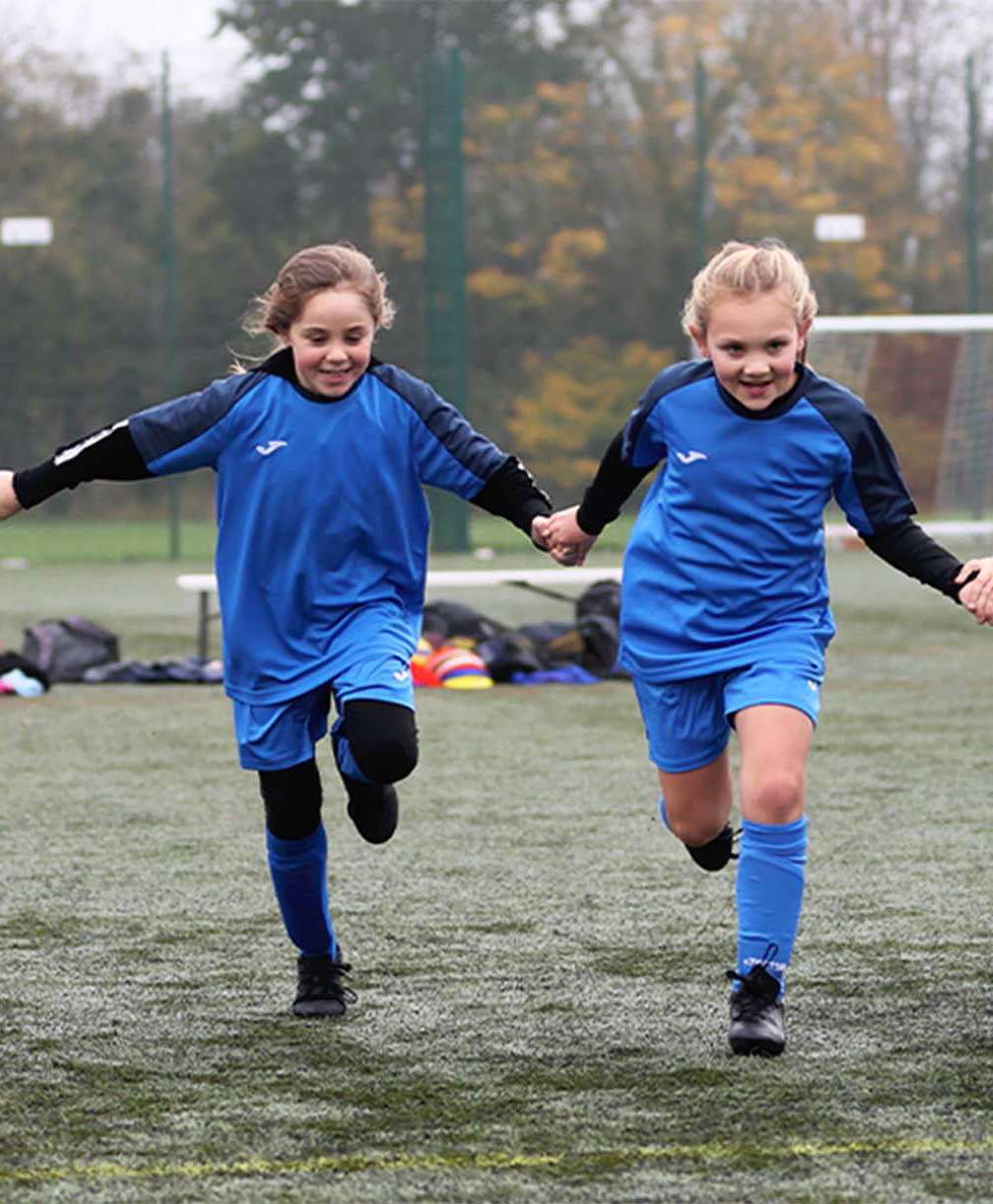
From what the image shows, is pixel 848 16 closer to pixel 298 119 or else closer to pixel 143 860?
pixel 298 119

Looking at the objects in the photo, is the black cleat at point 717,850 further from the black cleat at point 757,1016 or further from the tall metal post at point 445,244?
the tall metal post at point 445,244

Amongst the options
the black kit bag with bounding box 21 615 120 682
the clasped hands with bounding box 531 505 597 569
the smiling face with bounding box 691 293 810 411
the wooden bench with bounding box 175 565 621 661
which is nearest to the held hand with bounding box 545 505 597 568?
the clasped hands with bounding box 531 505 597 569

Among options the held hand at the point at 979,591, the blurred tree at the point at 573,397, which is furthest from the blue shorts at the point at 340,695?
the blurred tree at the point at 573,397

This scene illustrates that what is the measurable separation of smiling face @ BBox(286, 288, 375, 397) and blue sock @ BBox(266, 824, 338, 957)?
Answer: 855 millimetres

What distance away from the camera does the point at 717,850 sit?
15.2 feet

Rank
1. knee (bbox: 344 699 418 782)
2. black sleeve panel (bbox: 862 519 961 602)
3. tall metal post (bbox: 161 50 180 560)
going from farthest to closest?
tall metal post (bbox: 161 50 180 560) → black sleeve panel (bbox: 862 519 961 602) → knee (bbox: 344 699 418 782)

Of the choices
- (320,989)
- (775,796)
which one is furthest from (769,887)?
(320,989)

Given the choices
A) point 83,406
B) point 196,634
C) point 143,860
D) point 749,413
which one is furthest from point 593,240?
point 749,413

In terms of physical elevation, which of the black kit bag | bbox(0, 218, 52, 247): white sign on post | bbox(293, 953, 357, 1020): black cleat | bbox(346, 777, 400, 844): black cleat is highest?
bbox(0, 218, 52, 247): white sign on post

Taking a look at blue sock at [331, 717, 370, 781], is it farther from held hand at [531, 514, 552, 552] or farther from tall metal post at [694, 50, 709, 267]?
tall metal post at [694, 50, 709, 267]

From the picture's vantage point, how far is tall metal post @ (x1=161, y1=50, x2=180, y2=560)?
19078 millimetres

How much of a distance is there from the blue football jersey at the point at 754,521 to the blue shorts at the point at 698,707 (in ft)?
0.12

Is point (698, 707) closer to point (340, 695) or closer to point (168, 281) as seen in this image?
point (340, 695)

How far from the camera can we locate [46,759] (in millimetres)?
7902
